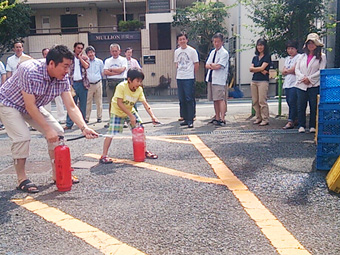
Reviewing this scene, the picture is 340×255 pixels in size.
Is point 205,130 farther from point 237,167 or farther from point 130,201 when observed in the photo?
point 130,201

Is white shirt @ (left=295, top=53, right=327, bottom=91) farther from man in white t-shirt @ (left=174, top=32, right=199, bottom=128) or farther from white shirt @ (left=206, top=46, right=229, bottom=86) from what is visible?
man in white t-shirt @ (left=174, top=32, right=199, bottom=128)

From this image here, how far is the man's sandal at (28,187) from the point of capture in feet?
14.3

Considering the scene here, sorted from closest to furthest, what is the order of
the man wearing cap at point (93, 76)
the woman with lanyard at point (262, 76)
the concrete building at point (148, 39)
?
the woman with lanyard at point (262, 76), the man wearing cap at point (93, 76), the concrete building at point (148, 39)

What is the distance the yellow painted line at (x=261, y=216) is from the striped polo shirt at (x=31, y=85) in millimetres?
2192

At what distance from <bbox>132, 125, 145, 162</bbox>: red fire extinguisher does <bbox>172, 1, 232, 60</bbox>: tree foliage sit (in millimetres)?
16691

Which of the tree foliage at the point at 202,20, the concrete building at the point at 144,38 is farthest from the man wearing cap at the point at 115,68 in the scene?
the concrete building at the point at 144,38

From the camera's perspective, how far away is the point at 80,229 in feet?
11.0

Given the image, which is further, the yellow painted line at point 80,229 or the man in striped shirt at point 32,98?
the man in striped shirt at point 32,98

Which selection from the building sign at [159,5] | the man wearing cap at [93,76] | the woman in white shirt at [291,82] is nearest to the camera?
the woman in white shirt at [291,82]

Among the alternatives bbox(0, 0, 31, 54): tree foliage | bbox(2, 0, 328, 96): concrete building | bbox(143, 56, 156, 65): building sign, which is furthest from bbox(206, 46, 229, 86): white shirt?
bbox(0, 0, 31, 54): tree foliage

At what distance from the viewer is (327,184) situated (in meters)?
4.30

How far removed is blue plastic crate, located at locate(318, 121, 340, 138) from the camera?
480 centimetres

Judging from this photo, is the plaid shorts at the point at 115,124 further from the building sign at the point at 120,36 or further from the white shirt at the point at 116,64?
the building sign at the point at 120,36

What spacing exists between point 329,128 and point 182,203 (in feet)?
7.22
